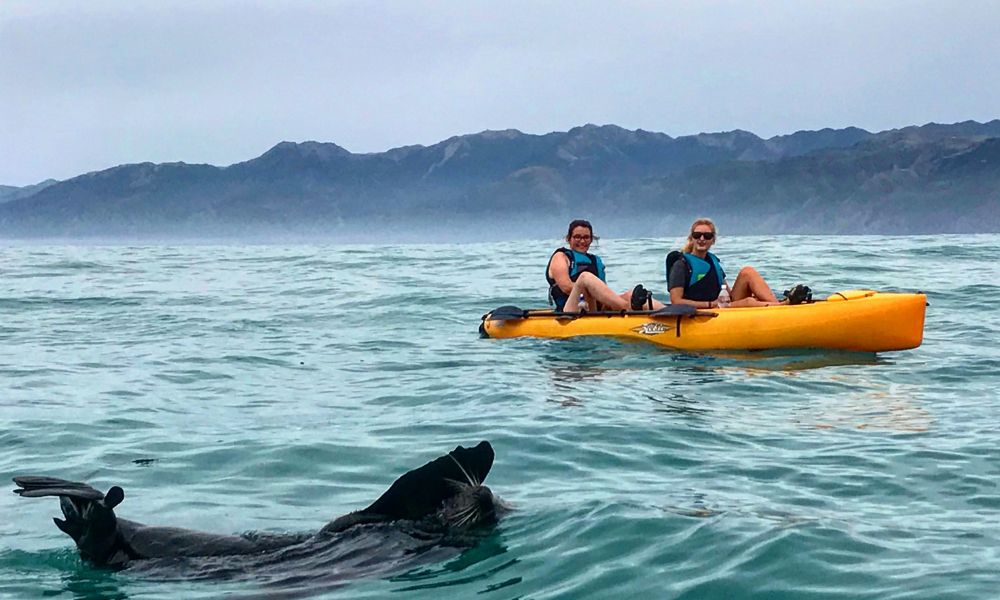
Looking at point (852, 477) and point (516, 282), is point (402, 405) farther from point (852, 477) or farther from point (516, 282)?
point (516, 282)

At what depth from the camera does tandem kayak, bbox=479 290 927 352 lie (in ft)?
40.6

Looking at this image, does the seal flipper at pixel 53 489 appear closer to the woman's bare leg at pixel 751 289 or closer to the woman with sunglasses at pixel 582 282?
the woman with sunglasses at pixel 582 282

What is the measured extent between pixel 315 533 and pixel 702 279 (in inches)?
334

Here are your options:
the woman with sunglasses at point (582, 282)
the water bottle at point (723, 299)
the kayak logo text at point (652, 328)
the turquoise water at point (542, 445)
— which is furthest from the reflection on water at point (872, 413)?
the woman with sunglasses at point (582, 282)

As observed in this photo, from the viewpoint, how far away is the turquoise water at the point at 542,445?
5.34m

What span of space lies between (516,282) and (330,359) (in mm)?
10638

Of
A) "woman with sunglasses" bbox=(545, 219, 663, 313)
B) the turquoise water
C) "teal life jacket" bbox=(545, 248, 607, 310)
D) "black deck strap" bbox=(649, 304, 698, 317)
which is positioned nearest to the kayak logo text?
"black deck strap" bbox=(649, 304, 698, 317)

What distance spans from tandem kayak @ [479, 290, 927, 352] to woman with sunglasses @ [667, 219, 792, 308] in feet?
1.61

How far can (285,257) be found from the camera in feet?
109

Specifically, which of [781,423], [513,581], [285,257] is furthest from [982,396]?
[285,257]

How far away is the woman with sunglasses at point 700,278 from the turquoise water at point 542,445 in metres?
1.01

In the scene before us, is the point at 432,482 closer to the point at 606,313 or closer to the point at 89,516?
the point at 89,516

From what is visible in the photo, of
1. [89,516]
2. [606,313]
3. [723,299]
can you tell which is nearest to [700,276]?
[723,299]

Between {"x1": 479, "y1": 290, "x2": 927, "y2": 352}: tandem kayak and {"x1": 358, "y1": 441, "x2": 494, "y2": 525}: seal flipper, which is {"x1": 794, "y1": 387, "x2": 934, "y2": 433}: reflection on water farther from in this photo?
{"x1": 358, "y1": 441, "x2": 494, "y2": 525}: seal flipper
